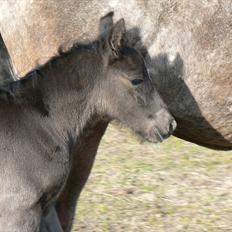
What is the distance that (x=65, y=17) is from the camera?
5.16 metres

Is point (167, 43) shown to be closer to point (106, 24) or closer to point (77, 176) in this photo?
point (106, 24)

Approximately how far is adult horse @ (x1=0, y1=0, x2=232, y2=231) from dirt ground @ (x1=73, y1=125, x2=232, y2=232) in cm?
74

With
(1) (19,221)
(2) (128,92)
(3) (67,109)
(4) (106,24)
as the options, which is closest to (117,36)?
(4) (106,24)

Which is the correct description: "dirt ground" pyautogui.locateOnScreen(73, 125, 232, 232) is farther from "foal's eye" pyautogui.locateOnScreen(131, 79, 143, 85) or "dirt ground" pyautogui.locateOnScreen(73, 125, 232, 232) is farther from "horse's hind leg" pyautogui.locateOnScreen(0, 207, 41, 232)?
"horse's hind leg" pyautogui.locateOnScreen(0, 207, 41, 232)

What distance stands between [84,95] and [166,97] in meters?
0.61

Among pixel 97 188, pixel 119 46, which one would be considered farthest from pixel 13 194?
pixel 97 188

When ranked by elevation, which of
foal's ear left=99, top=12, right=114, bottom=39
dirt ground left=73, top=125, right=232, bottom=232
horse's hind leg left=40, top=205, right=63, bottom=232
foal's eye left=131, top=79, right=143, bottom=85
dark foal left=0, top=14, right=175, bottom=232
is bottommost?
dirt ground left=73, top=125, right=232, bottom=232

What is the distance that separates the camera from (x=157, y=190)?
6.69m

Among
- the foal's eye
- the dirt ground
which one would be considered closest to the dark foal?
the foal's eye

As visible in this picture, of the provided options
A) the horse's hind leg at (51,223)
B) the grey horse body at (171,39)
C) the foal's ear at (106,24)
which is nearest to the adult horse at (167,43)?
the grey horse body at (171,39)

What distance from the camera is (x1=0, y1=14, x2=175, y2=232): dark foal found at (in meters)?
4.57

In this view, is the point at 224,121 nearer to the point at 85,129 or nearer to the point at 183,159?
the point at 85,129

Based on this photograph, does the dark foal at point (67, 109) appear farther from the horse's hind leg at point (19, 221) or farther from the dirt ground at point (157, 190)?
the dirt ground at point (157, 190)

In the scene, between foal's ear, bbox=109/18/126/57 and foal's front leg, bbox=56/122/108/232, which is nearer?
foal's ear, bbox=109/18/126/57
